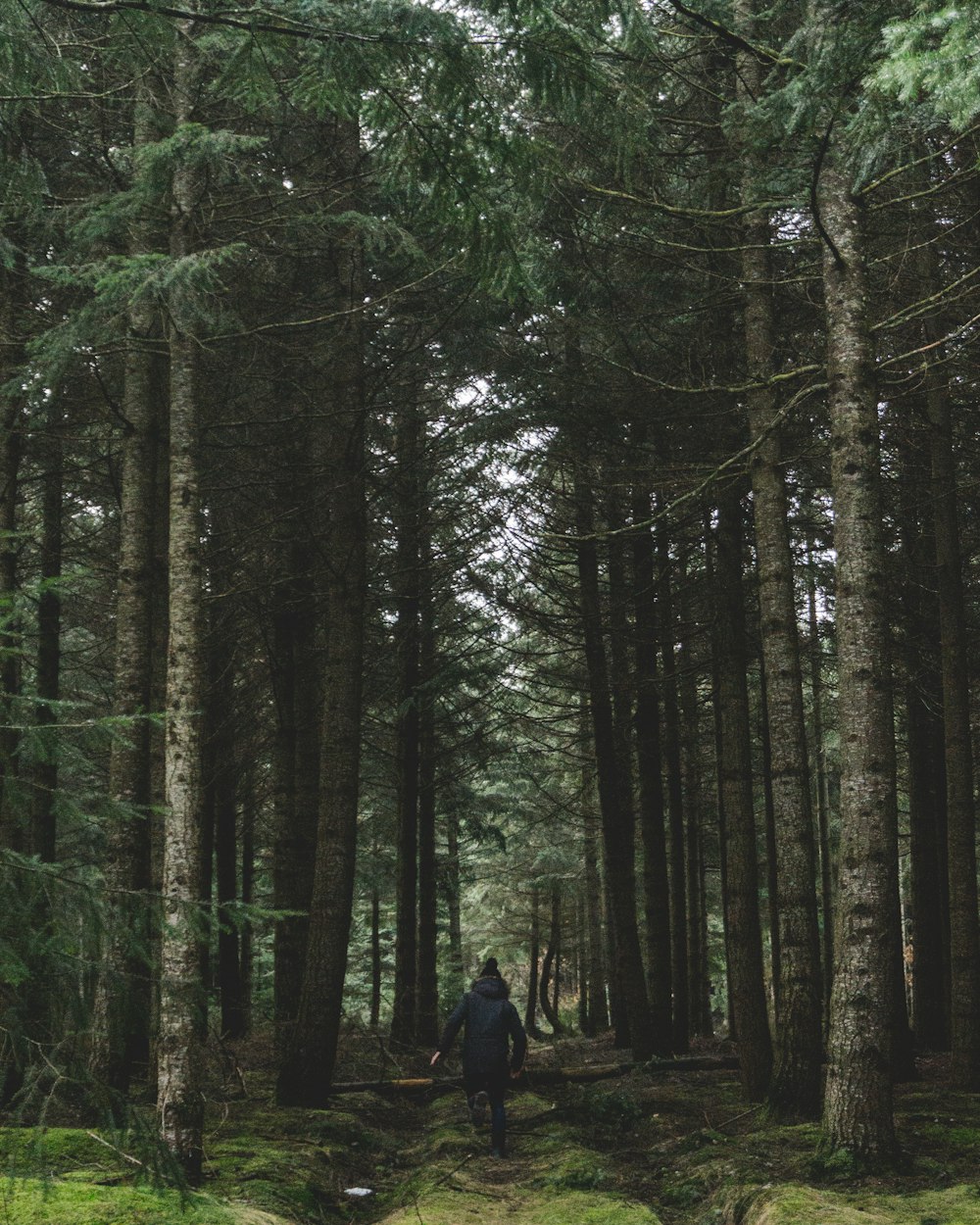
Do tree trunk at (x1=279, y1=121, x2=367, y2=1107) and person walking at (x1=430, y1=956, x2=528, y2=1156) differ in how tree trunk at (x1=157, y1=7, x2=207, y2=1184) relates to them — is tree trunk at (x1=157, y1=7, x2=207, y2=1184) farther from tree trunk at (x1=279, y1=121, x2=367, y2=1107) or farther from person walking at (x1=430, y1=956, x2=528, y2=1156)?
person walking at (x1=430, y1=956, x2=528, y2=1156)

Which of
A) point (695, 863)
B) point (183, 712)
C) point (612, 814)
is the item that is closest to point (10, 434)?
point (183, 712)

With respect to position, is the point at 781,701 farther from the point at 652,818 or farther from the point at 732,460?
the point at 652,818

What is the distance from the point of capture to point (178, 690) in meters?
8.05

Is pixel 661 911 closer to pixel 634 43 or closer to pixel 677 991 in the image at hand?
pixel 677 991

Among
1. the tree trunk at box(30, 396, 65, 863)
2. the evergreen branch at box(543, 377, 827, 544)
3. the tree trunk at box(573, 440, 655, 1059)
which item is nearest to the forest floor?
the tree trunk at box(573, 440, 655, 1059)

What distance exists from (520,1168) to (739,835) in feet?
14.0

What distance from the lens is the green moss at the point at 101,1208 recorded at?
5.10 m

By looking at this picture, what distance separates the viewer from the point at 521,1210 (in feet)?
24.3

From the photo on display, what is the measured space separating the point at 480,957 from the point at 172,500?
112 ft

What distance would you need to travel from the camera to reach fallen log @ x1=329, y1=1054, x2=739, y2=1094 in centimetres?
1251

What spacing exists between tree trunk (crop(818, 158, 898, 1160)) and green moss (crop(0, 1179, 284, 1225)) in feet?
13.8

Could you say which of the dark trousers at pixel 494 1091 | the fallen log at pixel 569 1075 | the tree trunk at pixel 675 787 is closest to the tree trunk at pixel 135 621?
the fallen log at pixel 569 1075

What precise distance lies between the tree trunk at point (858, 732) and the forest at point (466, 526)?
0.03 metres

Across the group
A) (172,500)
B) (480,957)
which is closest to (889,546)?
(172,500)
